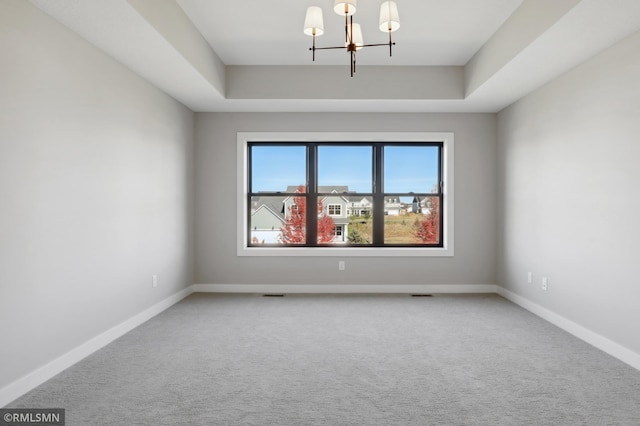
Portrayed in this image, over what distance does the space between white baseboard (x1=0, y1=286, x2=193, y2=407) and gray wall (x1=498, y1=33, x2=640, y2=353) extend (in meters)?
4.11

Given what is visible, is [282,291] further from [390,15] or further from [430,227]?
[390,15]

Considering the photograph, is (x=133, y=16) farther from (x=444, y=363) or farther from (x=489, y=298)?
(x=489, y=298)

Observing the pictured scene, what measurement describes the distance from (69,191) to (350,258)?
132 inches

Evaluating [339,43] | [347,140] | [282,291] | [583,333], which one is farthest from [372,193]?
[583,333]

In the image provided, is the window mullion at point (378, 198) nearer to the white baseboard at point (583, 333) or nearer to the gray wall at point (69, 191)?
the white baseboard at point (583, 333)

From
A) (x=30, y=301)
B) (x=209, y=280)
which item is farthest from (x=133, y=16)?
(x=209, y=280)

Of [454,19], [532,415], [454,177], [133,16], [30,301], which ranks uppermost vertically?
[454,19]

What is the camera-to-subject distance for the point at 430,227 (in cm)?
538

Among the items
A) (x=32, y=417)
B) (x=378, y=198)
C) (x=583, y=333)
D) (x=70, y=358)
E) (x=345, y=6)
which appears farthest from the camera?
(x=378, y=198)

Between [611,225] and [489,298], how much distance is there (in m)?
2.03

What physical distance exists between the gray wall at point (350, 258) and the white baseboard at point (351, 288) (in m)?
0.06

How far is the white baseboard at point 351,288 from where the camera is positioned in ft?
16.9

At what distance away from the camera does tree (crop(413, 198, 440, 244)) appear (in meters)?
5.37

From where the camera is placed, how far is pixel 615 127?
3.04 m
